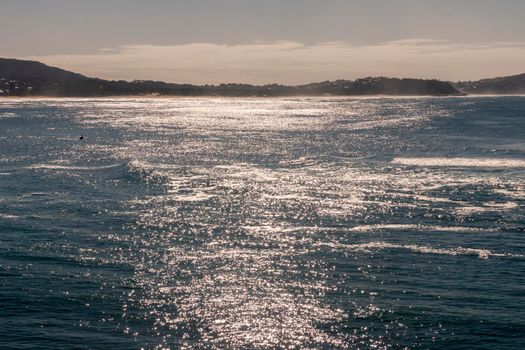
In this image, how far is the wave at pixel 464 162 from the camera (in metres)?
111

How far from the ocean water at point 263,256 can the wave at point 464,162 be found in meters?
0.70

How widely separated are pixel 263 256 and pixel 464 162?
6855 centimetres

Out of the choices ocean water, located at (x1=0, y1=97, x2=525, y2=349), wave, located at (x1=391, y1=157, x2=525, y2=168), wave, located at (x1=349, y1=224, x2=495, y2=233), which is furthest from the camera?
wave, located at (x1=391, y1=157, x2=525, y2=168)

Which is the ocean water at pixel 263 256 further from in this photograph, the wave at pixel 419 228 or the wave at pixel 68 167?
the wave at pixel 68 167

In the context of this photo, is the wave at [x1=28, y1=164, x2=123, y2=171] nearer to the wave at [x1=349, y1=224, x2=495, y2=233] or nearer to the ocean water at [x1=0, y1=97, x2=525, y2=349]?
the ocean water at [x1=0, y1=97, x2=525, y2=349]

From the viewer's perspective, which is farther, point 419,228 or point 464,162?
point 464,162

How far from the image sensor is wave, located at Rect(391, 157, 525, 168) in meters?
111

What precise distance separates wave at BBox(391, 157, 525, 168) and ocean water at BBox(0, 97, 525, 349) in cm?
70

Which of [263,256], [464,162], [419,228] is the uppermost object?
[464,162]

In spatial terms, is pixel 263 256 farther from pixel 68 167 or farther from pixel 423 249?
pixel 68 167

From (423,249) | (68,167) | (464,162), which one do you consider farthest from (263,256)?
(464,162)

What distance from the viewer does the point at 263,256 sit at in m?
57.4

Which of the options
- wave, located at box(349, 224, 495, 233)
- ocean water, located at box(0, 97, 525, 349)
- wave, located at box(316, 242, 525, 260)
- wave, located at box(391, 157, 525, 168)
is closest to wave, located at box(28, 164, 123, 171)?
ocean water, located at box(0, 97, 525, 349)

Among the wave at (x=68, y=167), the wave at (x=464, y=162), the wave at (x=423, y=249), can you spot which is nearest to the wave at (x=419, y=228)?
the wave at (x=423, y=249)
